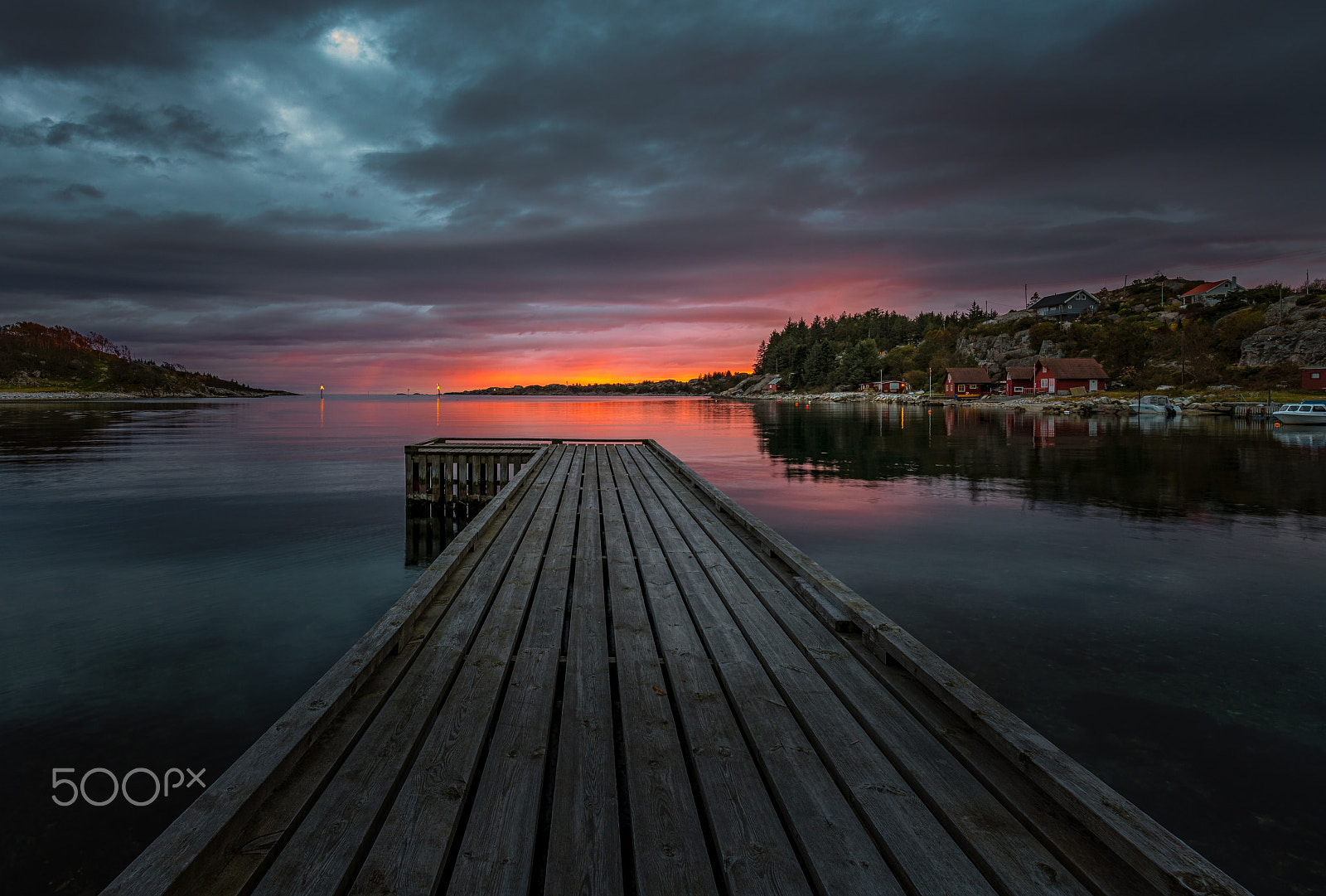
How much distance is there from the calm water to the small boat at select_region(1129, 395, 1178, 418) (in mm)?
33129

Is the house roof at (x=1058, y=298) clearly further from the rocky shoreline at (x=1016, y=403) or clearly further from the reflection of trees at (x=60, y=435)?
the reflection of trees at (x=60, y=435)

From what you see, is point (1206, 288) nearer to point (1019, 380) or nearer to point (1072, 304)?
point (1072, 304)

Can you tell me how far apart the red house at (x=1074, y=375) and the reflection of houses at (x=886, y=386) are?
31722 mm

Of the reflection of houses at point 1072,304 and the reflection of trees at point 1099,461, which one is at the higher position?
the reflection of houses at point 1072,304

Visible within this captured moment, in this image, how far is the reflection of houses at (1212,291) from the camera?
4129 inches

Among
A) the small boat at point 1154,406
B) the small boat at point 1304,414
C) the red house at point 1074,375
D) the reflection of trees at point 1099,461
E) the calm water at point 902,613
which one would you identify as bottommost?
the calm water at point 902,613

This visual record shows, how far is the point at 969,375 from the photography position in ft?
299

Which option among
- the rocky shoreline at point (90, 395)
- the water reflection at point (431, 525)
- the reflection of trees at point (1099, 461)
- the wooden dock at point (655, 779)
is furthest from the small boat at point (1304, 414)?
the rocky shoreline at point (90, 395)

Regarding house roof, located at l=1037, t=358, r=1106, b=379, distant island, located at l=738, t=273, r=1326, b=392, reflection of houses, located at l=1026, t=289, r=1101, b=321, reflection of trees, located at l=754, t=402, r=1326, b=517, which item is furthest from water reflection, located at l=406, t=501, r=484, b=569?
reflection of houses, located at l=1026, t=289, r=1101, b=321

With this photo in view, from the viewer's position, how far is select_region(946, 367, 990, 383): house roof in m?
90.8

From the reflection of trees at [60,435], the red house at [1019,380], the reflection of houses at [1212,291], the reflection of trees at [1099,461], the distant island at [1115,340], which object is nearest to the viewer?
the reflection of trees at [1099,461]

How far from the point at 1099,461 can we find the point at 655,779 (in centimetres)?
2487

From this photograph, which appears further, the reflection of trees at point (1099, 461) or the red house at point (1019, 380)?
the red house at point (1019, 380)

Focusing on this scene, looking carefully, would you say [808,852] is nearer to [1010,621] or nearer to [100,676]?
[1010,621]
